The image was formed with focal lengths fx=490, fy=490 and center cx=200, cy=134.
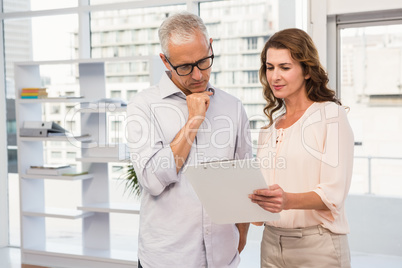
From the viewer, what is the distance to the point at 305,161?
1623 millimetres

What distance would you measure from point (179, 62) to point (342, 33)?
2078 millimetres

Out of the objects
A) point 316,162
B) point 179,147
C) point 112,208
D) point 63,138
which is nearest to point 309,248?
point 316,162

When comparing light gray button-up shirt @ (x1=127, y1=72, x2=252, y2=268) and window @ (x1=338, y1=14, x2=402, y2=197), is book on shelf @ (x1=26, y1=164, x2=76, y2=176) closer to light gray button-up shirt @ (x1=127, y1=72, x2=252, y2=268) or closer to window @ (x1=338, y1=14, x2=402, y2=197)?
window @ (x1=338, y1=14, x2=402, y2=197)

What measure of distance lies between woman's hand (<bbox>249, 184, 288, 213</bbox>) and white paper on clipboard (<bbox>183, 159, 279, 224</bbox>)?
0.6 inches

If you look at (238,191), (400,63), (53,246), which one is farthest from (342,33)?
(53,246)

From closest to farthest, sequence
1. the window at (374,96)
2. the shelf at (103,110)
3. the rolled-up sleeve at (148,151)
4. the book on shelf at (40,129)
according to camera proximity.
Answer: the rolled-up sleeve at (148,151)
the window at (374,96)
the shelf at (103,110)
the book on shelf at (40,129)

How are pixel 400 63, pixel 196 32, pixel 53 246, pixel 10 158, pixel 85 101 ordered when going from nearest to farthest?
pixel 196 32 → pixel 400 63 → pixel 85 101 → pixel 53 246 → pixel 10 158

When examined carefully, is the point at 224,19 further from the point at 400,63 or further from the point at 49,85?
the point at 49,85

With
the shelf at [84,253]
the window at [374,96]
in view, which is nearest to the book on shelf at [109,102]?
the shelf at [84,253]

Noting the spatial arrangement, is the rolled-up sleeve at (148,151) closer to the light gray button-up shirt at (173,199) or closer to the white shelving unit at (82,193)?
the light gray button-up shirt at (173,199)

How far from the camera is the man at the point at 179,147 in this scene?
1544 mm

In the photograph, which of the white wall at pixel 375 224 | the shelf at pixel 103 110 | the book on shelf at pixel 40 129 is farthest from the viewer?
the book on shelf at pixel 40 129

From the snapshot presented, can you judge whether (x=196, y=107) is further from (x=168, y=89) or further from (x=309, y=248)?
(x=309, y=248)

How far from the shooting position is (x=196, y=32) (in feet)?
5.18
